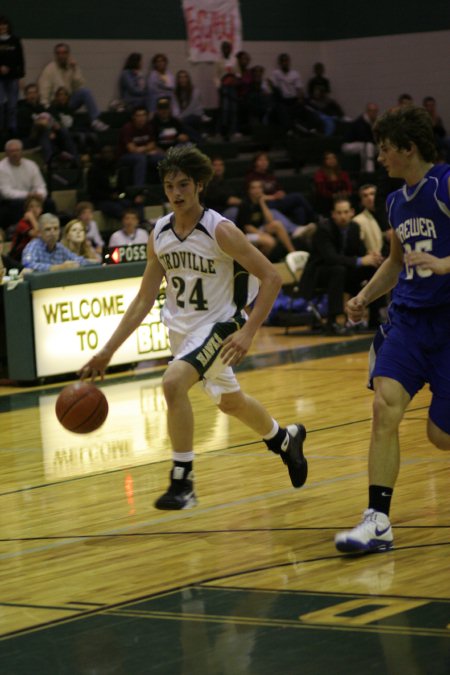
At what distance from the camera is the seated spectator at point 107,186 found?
17.0m

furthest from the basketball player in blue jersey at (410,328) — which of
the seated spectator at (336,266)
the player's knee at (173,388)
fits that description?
the seated spectator at (336,266)

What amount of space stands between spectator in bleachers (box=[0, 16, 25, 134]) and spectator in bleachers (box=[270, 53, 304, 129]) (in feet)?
18.5

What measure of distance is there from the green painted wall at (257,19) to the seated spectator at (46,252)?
807 centimetres

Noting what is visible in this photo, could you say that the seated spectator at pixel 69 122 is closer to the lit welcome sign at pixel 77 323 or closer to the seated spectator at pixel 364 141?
the seated spectator at pixel 364 141

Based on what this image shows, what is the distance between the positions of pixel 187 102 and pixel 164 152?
1.92 m

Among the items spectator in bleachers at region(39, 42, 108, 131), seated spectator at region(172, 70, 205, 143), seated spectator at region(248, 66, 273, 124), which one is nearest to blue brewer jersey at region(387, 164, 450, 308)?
spectator in bleachers at region(39, 42, 108, 131)

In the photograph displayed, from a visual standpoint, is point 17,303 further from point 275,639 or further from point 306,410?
point 275,639

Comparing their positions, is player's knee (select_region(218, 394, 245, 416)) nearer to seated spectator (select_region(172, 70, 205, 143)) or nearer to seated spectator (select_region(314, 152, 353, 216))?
seated spectator (select_region(314, 152, 353, 216))

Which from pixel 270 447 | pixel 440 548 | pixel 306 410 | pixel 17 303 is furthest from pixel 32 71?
pixel 440 548

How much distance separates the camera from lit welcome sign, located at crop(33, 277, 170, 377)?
1170cm

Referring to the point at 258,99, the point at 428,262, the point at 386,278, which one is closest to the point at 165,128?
the point at 258,99

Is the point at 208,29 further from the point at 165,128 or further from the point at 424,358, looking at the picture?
the point at 424,358

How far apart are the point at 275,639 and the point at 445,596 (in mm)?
719

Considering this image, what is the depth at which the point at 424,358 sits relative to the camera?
5316 mm
